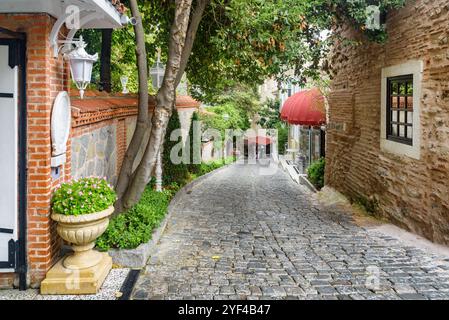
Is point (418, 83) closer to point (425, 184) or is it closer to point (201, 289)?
point (425, 184)

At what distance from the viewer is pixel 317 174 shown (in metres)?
15.0

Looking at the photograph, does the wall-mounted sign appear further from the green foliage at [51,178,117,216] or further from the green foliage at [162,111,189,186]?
the green foliage at [162,111,189,186]

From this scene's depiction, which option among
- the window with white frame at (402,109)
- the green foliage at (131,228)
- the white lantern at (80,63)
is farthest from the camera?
the window with white frame at (402,109)

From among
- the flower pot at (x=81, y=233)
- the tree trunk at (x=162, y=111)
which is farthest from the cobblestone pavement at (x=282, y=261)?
the tree trunk at (x=162, y=111)

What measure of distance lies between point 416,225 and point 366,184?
103 inches

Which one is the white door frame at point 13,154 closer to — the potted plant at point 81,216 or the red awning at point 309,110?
the potted plant at point 81,216

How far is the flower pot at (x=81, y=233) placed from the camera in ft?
15.5

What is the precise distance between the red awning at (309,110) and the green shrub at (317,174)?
60.3 inches

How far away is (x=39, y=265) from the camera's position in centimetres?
487

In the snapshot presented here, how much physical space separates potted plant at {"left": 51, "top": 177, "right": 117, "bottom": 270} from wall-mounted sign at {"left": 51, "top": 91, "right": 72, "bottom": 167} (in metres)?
0.36

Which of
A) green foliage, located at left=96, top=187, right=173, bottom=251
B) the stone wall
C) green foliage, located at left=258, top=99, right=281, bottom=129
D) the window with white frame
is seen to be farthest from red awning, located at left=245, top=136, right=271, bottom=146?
green foliage, located at left=96, top=187, right=173, bottom=251

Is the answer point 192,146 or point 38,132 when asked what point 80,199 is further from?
point 192,146

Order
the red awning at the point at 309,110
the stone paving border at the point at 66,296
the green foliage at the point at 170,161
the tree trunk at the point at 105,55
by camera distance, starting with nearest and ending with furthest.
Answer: the stone paving border at the point at 66,296 < the tree trunk at the point at 105,55 < the green foliage at the point at 170,161 < the red awning at the point at 309,110

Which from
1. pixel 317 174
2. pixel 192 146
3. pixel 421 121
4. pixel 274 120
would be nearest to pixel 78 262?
pixel 421 121
